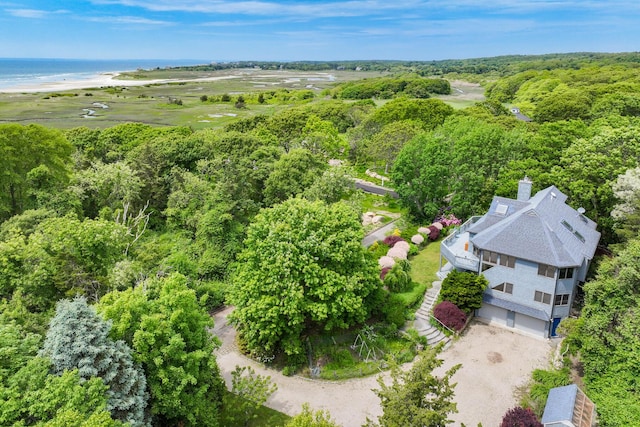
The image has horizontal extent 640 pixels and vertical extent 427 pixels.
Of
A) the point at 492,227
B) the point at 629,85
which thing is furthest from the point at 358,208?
the point at 629,85

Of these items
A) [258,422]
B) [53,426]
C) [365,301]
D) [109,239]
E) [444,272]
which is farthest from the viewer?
[444,272]

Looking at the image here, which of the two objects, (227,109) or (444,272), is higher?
(227,109)

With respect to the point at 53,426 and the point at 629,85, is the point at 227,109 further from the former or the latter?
the point at 53,426

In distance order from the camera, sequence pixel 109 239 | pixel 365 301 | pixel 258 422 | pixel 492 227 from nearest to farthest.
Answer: pixel 258 422 < pixel 109 239 < pixel 365 301 < pixel 492 227

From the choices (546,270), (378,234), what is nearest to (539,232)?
(546,270)

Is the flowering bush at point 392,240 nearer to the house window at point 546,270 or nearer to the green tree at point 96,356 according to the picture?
the house window at point 546,270

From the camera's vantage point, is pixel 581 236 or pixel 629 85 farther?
pixel 629 85

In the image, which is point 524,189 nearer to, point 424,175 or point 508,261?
point 508,261

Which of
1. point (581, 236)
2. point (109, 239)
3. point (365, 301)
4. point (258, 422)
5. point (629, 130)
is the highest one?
point (629, 130)
